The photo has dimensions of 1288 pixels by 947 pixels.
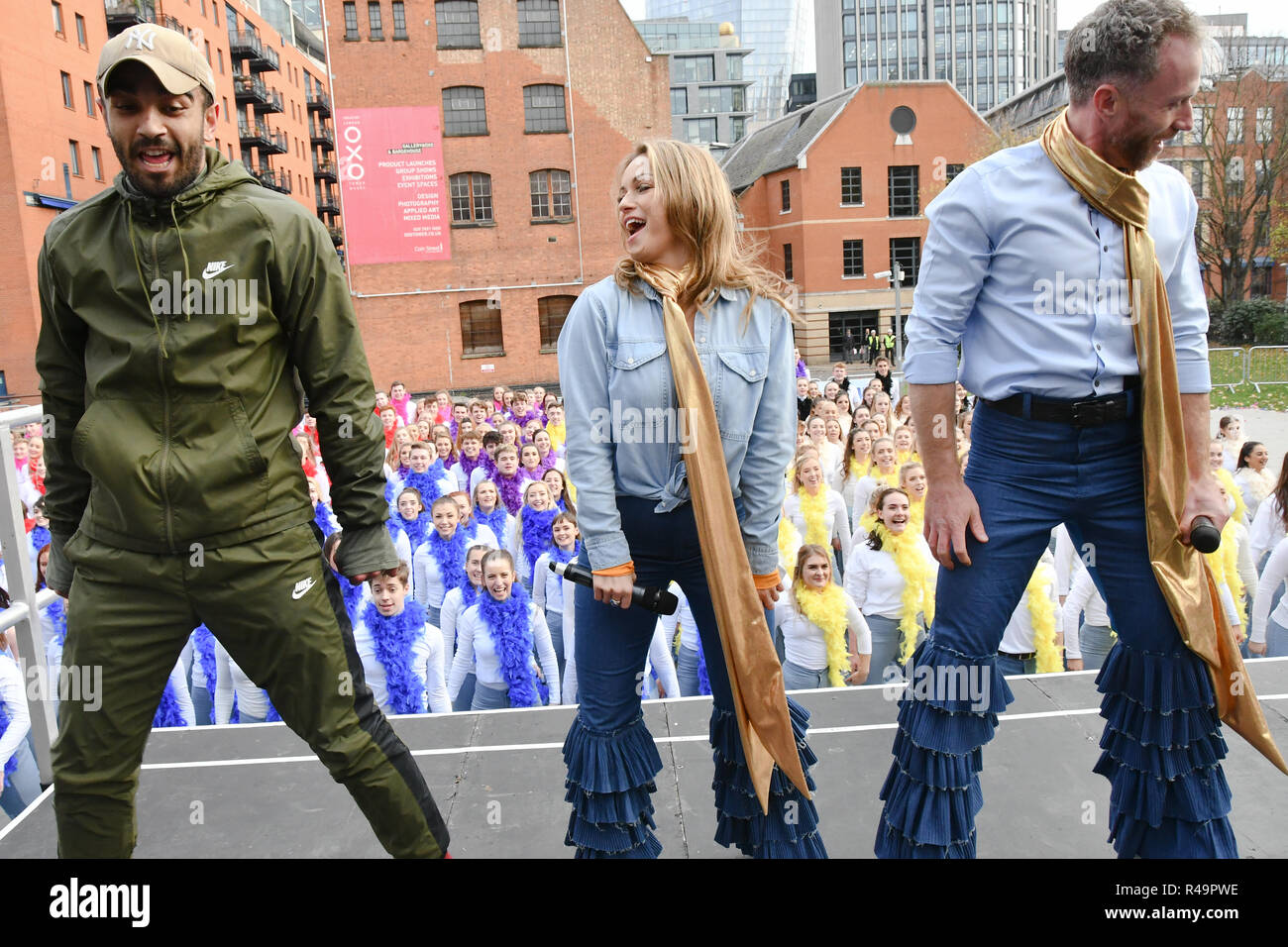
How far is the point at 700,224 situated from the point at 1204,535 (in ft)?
4.63

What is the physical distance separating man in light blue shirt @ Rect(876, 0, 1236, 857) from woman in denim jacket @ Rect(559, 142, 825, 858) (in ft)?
1.23

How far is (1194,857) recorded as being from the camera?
2461 millimetres

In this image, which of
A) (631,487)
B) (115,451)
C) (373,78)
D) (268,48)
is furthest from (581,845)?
(268,48)

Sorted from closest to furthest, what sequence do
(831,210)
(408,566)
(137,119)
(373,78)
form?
(137,119) < (408,566) < (373,78) < (831,210)

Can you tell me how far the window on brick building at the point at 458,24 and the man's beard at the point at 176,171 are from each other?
30006mm

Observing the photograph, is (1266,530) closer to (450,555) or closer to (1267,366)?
(450,555)

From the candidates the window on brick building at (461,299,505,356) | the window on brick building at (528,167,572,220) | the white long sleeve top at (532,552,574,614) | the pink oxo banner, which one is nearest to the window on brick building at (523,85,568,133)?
the window on brick building at (528,167,572,220)

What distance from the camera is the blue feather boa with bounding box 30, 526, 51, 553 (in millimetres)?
6730

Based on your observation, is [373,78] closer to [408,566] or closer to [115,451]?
[408,566]

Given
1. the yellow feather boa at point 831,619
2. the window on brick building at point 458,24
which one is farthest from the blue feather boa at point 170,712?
the window on brick building at point 458,24

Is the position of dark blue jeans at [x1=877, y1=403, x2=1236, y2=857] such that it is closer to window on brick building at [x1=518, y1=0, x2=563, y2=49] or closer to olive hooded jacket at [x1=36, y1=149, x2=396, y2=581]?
olive hooded jacket at [x1=36, y1=149, x2=396, y2=581]

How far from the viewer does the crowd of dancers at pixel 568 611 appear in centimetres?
543

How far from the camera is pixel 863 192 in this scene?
4022 cm

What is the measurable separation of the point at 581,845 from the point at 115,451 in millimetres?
1479
